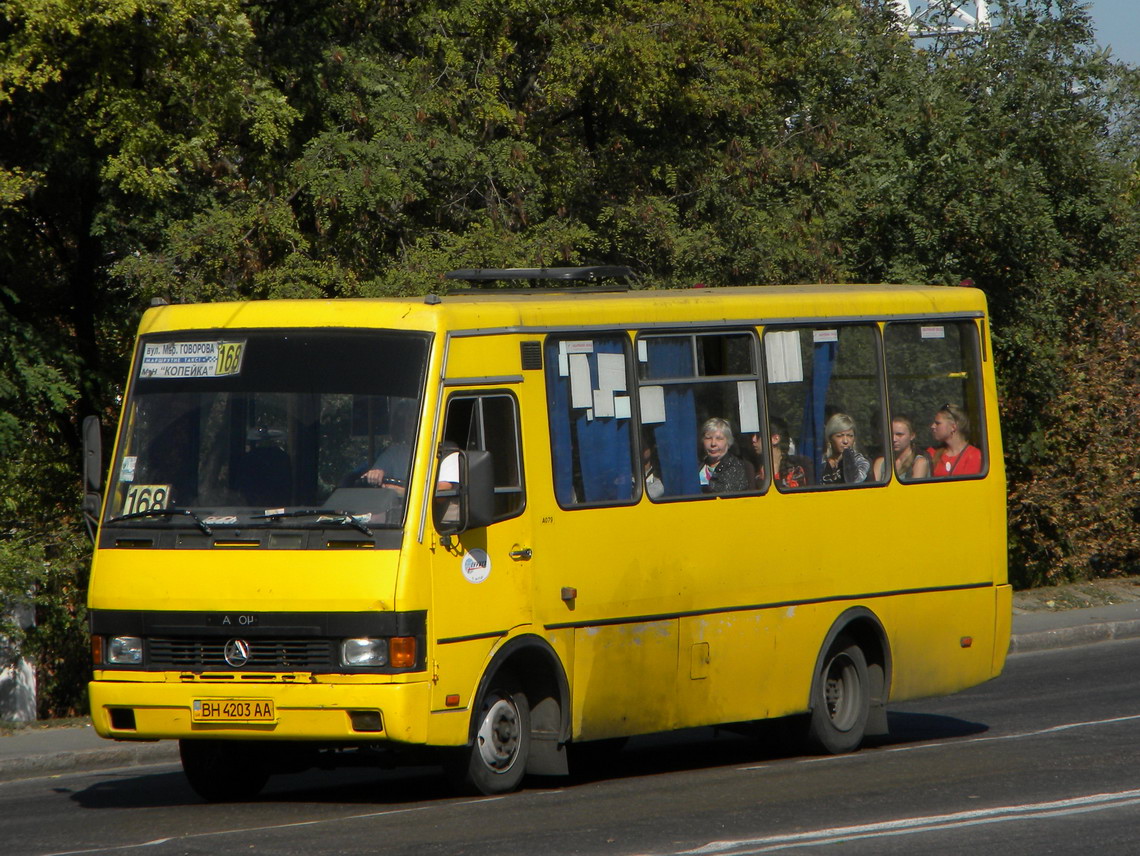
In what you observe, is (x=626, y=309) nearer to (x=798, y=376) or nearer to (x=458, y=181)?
(x=798, y=376)

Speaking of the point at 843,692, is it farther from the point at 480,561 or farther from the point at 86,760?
the point at 86,760

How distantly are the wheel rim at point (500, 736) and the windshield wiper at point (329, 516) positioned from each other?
1271 mm

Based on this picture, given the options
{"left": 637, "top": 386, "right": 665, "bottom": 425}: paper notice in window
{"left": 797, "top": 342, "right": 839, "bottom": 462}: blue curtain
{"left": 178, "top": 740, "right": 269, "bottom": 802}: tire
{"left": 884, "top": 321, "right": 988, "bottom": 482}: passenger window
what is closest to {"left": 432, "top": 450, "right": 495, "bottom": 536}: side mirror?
{"left": 637, "top": 386, "right": 665, "bottom": 425}: paper notice in window

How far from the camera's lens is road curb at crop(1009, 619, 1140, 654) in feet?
64.1

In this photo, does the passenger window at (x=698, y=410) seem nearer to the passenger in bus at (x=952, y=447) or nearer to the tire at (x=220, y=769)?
the passenger in bus at (x=952, y=447)

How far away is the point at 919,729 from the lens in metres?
13.6

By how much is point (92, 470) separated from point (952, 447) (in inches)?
234

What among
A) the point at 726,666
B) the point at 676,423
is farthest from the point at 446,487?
the point at 726,666

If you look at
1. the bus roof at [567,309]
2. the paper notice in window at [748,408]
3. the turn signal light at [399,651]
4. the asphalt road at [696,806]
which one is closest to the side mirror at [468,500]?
the turn signal light at [399,651]

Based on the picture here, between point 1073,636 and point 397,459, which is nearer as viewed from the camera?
point 397,459

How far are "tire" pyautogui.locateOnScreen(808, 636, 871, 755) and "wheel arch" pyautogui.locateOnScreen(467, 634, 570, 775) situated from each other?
7.83 ft

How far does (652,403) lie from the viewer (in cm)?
1091

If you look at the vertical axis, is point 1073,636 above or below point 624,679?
below

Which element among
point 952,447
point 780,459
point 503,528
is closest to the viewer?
point 503,528
